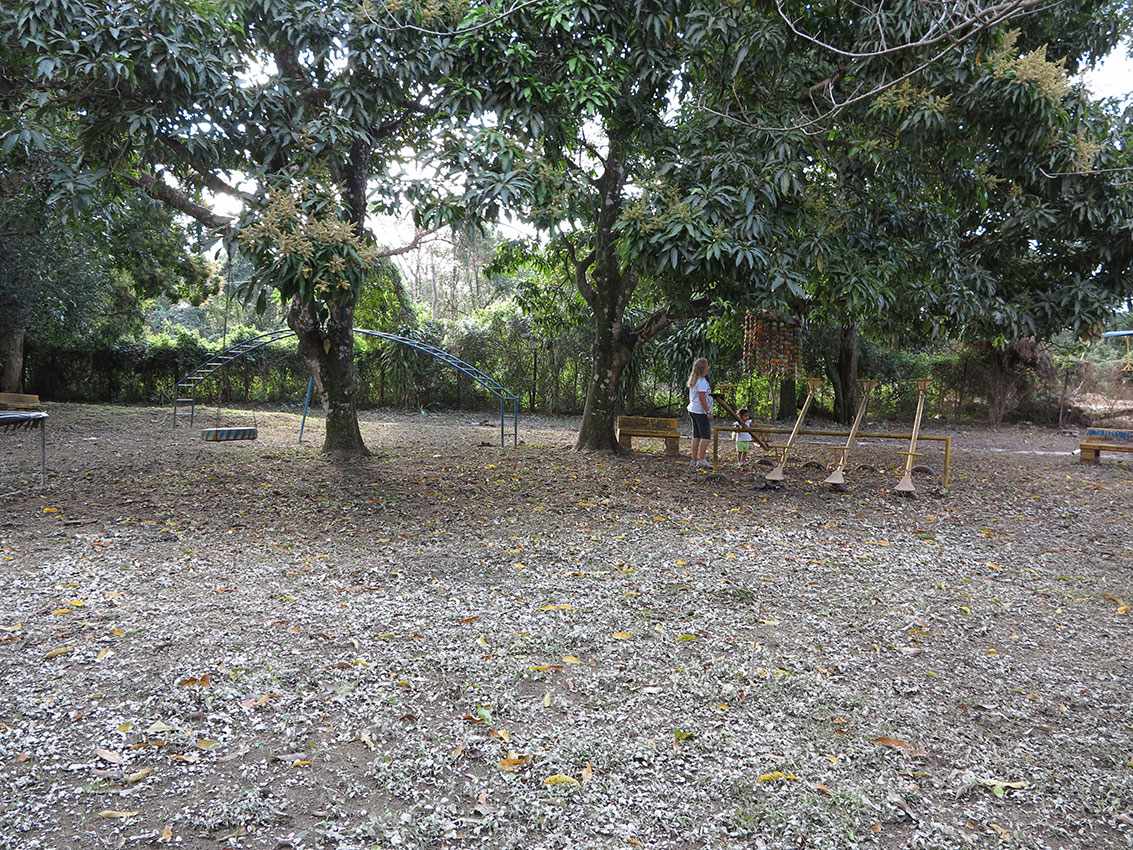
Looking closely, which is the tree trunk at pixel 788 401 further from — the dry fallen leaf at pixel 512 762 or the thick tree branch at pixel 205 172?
the dry fallen leaf at pixel 512 762

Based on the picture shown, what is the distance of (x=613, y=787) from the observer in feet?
8.03

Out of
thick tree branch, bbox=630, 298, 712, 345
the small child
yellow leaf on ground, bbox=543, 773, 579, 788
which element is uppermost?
thick tree branch, bbox=630, 298, 712, 345

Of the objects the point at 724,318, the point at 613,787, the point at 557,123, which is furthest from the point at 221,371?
the point at 613,787

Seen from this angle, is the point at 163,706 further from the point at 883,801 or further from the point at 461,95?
the point at 461,95

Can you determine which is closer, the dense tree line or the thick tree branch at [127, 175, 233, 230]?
the dense tree line

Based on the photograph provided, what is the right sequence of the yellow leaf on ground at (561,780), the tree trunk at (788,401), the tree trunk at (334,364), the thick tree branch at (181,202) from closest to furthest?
the yellow leaf on ground at (561,780)
the thick tree branch at (181,202)
the tree trunk at (334,364)
the tree trunk at (788,401)

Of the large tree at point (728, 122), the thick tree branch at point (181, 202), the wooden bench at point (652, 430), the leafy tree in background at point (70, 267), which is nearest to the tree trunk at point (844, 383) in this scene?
the wooden bench at point (652, 430)

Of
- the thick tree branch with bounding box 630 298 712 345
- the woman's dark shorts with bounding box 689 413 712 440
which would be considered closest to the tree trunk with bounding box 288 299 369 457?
the thick tree branch with bounding box 630 298 712 345

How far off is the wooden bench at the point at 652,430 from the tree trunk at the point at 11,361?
1130 centimetres

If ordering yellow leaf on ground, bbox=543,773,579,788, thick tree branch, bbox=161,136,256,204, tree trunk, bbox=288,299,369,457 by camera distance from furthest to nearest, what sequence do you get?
1. tree trunk, bbox=288,299,369,457
2. thick tree branch, bbox=161,136,256,204
3. yellow leaf on ground, bbox=543,773,579,788

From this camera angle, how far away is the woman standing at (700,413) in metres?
9.12

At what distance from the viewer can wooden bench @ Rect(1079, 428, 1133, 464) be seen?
10.2m

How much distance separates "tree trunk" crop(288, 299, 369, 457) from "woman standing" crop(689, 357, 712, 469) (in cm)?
407

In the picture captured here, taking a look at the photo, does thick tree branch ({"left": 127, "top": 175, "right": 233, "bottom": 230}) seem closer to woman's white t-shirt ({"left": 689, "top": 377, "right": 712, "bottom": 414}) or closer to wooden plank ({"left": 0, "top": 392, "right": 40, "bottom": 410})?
wooden plank ({"left": 0, "top": 392, "right": 40, "bottom": 410})
